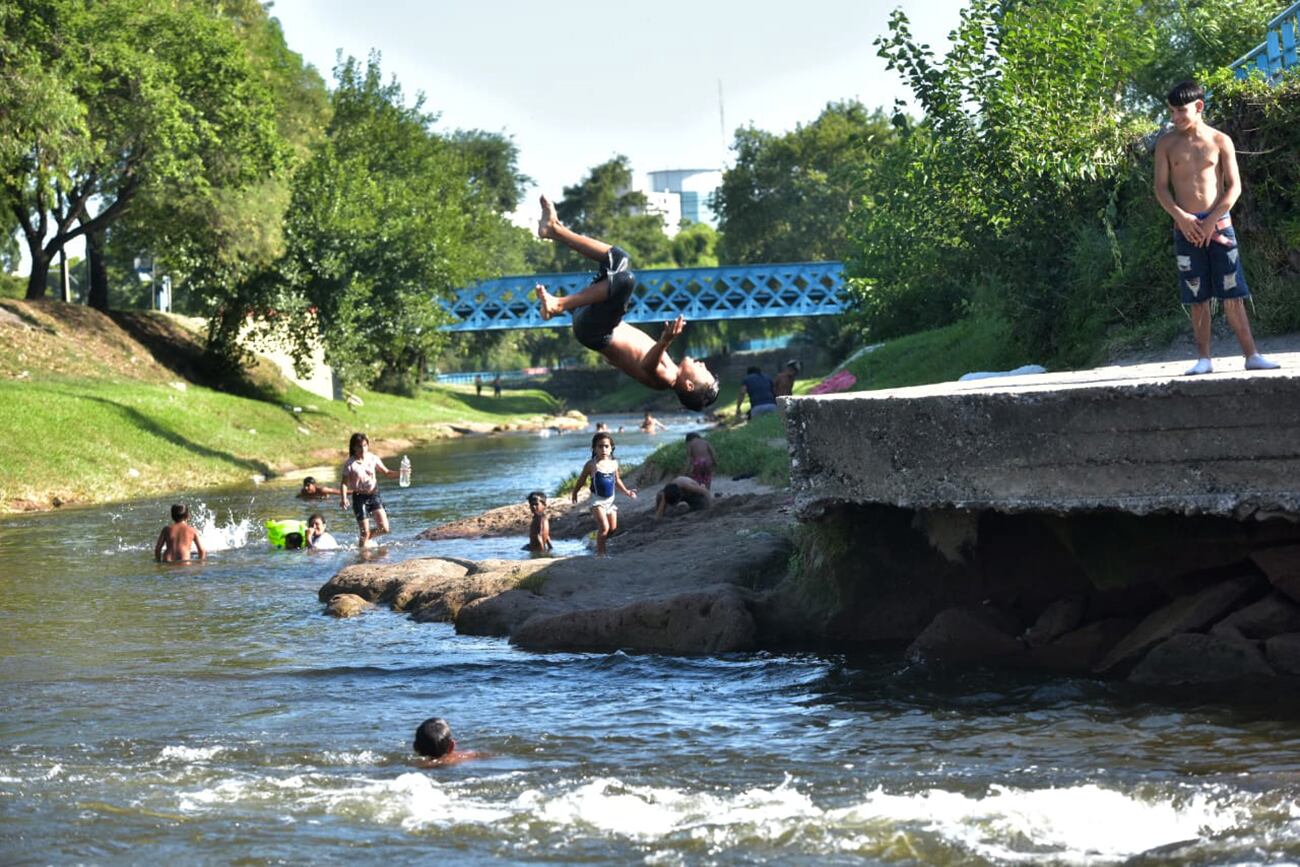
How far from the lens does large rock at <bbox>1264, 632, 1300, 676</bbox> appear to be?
364 inches

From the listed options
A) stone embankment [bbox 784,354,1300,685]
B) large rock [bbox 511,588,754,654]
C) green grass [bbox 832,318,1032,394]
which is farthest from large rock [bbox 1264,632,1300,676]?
green grass [bbox 832,318,1032,394]

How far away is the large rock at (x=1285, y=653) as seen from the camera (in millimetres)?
9250

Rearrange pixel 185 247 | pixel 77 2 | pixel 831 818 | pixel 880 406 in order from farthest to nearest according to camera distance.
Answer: pixel 185 247 → pixel 77 2 → pixel 880 406 → pixel 831 818

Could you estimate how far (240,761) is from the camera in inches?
352

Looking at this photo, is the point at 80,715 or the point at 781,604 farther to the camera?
the point at 781,604

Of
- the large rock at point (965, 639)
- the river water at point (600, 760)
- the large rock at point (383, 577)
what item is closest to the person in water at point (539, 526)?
the large rock at point (383, 577)

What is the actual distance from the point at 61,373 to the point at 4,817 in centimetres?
3233

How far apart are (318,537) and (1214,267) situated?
13.4 m

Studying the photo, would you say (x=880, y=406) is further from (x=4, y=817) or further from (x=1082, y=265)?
(x=1082, y=265)

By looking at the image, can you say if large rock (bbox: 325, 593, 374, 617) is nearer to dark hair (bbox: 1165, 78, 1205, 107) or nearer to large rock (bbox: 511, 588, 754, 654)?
large rock (bbox: 511, 588, 754, 654)

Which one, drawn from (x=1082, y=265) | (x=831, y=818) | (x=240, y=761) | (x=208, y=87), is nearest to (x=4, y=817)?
(x=240, y=761)

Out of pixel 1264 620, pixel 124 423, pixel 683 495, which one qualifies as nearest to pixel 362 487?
pixel 683 495

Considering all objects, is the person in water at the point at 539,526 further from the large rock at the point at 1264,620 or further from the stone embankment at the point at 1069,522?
the large rock at the point at 1264,620

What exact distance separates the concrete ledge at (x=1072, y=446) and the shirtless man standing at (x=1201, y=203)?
44 centimetres
